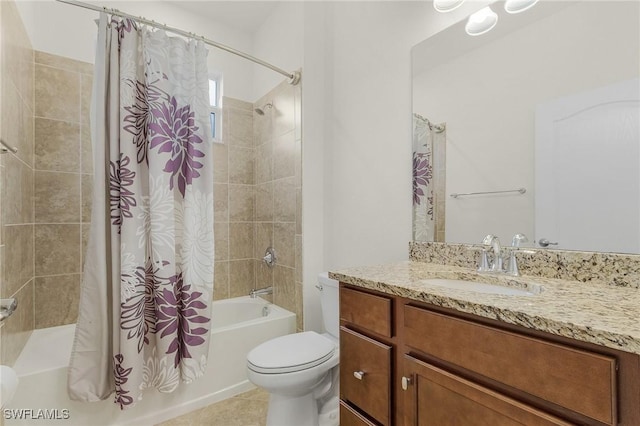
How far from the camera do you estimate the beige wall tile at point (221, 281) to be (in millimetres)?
2547

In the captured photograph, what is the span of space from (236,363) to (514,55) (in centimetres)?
221

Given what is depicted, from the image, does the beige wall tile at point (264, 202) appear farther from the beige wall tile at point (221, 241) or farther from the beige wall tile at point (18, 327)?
the beige wall tile at point (18, 327)

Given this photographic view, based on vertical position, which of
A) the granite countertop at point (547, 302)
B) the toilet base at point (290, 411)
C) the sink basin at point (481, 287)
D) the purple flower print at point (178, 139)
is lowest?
the toilet base at point (290, 411)

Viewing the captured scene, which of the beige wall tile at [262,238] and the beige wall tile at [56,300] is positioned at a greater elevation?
the beige wall tile at [262,238]

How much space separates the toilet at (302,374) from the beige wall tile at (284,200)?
68cm

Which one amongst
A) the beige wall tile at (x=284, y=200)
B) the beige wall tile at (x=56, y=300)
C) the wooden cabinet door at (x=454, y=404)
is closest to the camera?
the wooden cabinet door at (x=454, y=404)

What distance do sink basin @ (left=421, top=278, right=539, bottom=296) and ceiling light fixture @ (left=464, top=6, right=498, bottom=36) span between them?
1.08 meters

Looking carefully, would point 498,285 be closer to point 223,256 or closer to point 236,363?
point 236,363

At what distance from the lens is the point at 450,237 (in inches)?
55.9

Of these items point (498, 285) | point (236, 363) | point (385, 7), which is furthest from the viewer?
point (236, 363)

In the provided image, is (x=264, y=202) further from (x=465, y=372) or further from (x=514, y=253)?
(x=465, y=372)

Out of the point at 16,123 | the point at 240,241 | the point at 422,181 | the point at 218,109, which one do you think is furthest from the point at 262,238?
the point at 16,123

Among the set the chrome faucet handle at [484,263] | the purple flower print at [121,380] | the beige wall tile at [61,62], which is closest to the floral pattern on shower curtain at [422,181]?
the chrome faucet handle at [484,263]

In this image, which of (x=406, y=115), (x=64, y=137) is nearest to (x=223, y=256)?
(x=64, y=137)
